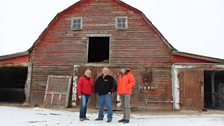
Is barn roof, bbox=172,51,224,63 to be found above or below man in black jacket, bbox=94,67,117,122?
above

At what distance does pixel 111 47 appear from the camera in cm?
1311

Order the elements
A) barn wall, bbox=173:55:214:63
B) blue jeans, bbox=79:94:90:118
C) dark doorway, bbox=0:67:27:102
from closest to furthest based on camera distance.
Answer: blue jeans, bbox=79:94:90:118, barn wall, bbox=173:55:214:63, dark doorway, bbox=0:67:27:102

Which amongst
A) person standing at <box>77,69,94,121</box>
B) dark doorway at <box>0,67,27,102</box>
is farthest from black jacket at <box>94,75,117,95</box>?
dark doorway at <box>0,67,27,102</box>

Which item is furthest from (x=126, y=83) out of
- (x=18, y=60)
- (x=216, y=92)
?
(x=216, y=92)

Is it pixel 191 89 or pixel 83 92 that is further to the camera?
pixel 191 89

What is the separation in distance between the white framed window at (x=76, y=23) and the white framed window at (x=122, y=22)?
2.10 m

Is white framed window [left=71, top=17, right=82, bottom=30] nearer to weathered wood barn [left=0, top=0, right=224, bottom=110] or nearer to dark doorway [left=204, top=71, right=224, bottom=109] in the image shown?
weathered wood barn [left=0, top=0, right=224, bottom=110]

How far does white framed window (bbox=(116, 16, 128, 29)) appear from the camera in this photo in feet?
43.4

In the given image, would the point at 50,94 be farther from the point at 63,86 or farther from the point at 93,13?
the point at 93,13

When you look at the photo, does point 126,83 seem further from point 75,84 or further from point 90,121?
point 75,84

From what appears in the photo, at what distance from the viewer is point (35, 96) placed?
13.5m

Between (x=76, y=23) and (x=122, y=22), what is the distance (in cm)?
259

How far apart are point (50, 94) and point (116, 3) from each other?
19.9 feet

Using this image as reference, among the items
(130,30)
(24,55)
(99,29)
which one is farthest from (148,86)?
(24,55)
